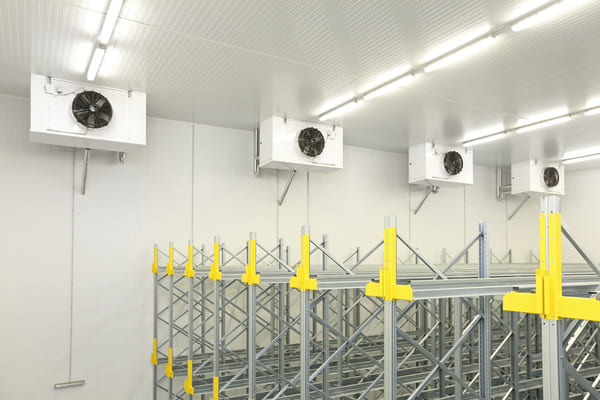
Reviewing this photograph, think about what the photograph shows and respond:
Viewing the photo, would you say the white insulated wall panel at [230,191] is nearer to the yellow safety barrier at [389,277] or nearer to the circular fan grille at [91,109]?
the circular fan grille at [91,109]

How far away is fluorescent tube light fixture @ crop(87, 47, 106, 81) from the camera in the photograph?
413cm

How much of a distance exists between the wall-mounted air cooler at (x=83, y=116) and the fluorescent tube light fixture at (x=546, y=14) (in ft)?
13.1

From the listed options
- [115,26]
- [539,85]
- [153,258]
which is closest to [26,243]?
[153,258]

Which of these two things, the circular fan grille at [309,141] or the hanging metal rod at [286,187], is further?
the hanging metal rod at [286,187]

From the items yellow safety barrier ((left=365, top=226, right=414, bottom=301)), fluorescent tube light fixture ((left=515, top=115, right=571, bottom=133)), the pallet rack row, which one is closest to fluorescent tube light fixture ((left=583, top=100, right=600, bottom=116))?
fluorescent tube light fixture ((left=515, top=115, right=571, bottom=133))

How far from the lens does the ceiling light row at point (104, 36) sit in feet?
11.1

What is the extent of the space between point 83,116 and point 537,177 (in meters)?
8.03

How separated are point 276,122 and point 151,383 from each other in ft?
12.8

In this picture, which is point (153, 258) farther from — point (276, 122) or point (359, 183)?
point (359, 183)

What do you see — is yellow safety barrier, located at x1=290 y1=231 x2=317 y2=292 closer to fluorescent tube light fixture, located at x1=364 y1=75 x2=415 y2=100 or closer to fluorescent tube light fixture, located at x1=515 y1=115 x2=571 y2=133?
fluorescent tube light fixture, located at x1=364 y1=75 x2=415 y2=100

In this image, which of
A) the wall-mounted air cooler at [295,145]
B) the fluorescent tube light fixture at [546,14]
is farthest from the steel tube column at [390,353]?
the wall-mounted air cooler at [295,145]

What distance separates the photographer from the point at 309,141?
637cm

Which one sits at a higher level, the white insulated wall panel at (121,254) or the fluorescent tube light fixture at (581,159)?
the fluorescent tube light fixture at (581,159)

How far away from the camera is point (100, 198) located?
596 cm
